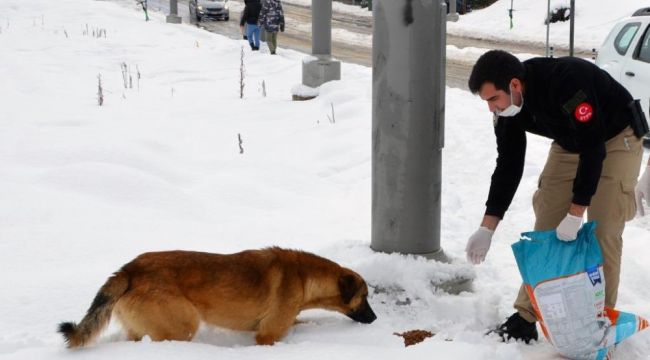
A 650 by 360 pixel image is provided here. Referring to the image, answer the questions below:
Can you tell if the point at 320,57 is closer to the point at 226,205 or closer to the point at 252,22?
the point at 226,205

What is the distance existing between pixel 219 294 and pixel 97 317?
1.90ft

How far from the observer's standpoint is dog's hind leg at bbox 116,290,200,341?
11.4ft

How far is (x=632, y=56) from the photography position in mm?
9422

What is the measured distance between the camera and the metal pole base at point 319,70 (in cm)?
1155

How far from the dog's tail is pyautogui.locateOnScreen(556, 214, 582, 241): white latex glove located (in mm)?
2030

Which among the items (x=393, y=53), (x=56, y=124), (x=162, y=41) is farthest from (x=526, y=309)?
(x=162, y=41)

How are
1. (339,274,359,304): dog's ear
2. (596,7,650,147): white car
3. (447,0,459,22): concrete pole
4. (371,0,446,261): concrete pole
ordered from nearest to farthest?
(339,274,359,304): dog's ear → (371,0,446,261): concrete pole → (596,7,650,147): white car → (447,0,459,22): concrete pole

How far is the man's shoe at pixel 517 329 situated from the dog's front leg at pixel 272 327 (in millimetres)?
1091

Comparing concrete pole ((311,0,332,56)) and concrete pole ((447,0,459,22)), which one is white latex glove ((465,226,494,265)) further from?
concrete pole ((447,0,459,22))

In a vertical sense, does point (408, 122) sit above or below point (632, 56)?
above

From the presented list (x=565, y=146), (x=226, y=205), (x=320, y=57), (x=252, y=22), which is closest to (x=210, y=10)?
(x=252, y=22)

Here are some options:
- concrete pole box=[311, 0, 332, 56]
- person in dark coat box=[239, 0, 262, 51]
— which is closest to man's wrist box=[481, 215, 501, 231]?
concrete pole box=[311, 0, 332, 56]

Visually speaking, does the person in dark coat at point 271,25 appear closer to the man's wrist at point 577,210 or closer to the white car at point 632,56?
the white car at point 632,56

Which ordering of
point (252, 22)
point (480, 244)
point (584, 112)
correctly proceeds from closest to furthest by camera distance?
point (584, 112), point (480, 244), point (252, 22)
